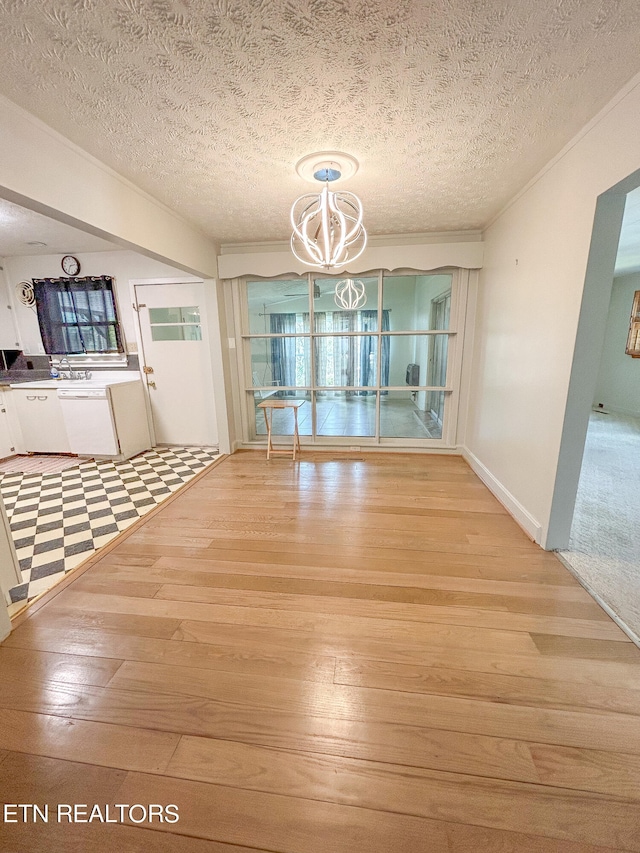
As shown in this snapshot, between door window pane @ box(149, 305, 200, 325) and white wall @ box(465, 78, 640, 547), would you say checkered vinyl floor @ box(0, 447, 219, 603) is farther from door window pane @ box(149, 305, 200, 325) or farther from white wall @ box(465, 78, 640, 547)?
white wall @ box(465, 78, 640, 547)

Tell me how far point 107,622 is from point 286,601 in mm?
864

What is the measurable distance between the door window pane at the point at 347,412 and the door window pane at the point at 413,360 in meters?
0.36

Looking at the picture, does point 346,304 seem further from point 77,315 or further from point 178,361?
point 77,315

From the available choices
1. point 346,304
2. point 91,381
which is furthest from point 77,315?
point 346,304

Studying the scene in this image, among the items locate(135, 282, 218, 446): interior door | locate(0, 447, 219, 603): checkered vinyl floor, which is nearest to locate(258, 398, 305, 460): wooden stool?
locate(0, 447, 219, 603): checkered vinyl floor

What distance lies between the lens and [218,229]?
10.6 feet

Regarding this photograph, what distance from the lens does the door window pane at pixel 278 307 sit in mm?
3951

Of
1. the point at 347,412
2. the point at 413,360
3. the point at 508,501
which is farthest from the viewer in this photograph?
the point at 347,412

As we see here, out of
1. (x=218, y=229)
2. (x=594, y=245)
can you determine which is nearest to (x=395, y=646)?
(x=594, y=245)

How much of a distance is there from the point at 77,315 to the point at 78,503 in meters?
2.63

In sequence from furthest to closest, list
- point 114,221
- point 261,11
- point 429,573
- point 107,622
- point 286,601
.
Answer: point 114,221
point 429,573
point 286,601
point 107,622
point 261,11

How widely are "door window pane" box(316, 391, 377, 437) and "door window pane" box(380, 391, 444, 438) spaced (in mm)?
163

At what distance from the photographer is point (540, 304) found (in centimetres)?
218

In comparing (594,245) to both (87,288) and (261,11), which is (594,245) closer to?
(261,11)
